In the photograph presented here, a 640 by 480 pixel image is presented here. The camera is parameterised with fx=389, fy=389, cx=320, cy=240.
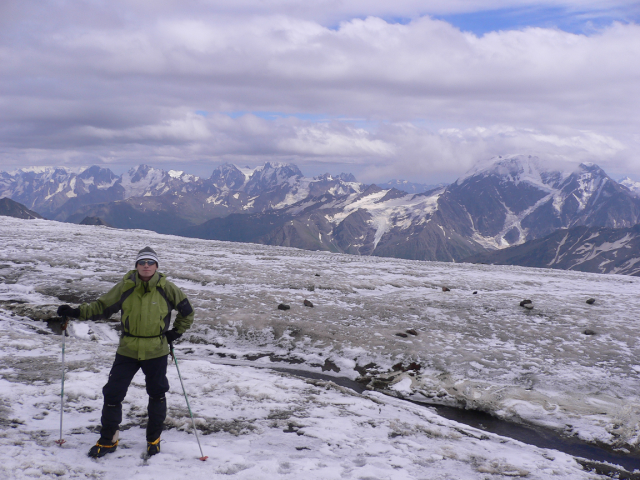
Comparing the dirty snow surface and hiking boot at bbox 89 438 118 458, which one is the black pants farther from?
the dirty snow surface

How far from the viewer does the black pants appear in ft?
26.1

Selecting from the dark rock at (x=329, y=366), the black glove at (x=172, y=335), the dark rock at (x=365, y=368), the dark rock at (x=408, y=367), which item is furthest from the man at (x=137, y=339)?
the dark rock at (x=408, y=367)

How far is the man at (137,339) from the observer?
796 cm

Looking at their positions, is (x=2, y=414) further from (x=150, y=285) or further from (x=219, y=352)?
(x=219, y=352)

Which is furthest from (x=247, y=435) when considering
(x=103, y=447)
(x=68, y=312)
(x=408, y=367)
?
(x=408, y=367)

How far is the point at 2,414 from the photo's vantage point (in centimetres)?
892

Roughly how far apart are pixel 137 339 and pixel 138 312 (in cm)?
57

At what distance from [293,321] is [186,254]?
23.7 m

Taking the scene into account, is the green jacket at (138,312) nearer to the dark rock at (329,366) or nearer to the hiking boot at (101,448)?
the hiking boot at (101,448)

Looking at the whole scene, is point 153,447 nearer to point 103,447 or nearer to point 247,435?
point 103,447

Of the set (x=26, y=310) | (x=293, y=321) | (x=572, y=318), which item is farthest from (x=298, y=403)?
(x=572, y=318)

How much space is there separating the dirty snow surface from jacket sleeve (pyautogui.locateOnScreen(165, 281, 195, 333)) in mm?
2658

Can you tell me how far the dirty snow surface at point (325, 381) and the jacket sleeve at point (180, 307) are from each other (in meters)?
2.66

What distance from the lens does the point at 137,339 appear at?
8.05 meters
